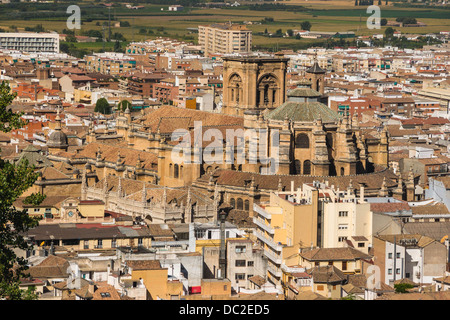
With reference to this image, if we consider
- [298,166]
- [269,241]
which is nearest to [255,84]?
[298,166]

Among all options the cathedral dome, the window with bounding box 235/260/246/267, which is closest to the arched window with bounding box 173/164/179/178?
the cathedral dome

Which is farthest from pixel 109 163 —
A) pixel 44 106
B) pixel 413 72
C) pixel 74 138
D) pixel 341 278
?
pixel 413 72

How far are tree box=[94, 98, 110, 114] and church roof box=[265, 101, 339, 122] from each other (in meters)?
56.1

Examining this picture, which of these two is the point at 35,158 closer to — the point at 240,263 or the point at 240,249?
the point at 240,249

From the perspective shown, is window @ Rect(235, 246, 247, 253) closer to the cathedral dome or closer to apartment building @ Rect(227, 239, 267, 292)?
apartment building @ Rect(227, 239, 267, 292)

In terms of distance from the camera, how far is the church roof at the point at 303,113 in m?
66.2

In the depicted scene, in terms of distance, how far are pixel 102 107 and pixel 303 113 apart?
5893 centimetres

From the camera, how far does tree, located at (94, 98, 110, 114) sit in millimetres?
122000

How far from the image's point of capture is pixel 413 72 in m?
178

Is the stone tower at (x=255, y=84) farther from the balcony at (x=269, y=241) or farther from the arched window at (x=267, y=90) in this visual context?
the balcony at (x=269, y=241)
